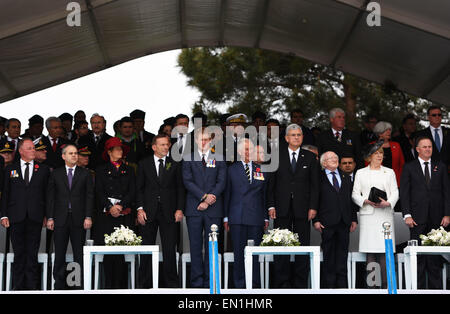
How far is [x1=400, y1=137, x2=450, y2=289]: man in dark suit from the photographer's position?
324 inches

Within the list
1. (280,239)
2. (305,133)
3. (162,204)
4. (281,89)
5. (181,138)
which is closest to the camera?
(280,239)

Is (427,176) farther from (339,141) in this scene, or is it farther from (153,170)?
(153,170)

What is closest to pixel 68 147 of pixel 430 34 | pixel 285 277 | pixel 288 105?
pixel 285 277

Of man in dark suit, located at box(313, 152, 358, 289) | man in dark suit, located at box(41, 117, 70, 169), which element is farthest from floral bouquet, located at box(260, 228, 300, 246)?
man in dark suit, located at box(41, 117, 70, 169)

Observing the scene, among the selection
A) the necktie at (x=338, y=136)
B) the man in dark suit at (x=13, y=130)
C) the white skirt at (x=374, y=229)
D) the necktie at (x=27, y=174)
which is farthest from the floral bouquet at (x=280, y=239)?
the man in dark suit at (x=13, y=130)

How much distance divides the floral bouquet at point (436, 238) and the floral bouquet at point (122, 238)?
2.81m

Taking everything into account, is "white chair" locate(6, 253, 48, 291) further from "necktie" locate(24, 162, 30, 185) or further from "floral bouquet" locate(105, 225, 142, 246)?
"floral bouquet" locate(105, 225, 142, 246)

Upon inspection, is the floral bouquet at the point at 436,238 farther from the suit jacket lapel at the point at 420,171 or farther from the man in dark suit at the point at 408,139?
the man in dark suit at the point at 408,139

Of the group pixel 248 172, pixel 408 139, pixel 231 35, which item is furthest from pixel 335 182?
pixel 231 35

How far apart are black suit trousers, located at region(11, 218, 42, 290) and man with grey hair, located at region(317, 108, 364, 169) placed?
139 inches

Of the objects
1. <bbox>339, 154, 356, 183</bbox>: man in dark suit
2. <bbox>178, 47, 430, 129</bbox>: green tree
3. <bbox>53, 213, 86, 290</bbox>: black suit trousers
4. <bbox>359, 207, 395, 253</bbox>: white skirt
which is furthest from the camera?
<bbox>178, 47, 430, 129</bbox>: green tree

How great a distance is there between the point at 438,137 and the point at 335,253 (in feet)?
A: 8.59

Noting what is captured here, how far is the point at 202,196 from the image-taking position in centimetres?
814

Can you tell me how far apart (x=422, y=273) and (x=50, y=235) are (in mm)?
4079
